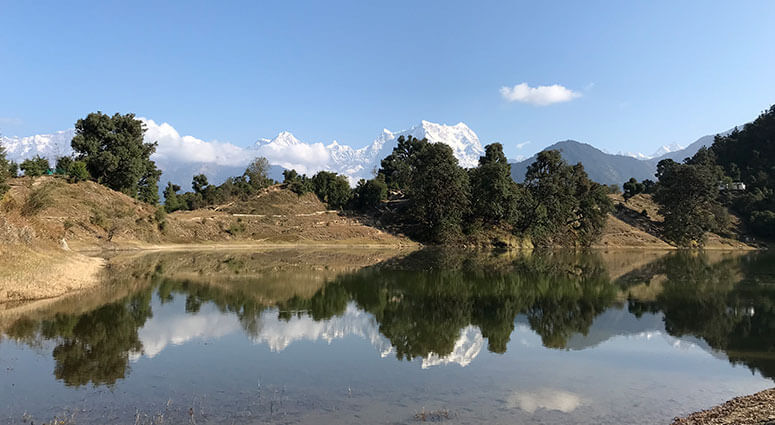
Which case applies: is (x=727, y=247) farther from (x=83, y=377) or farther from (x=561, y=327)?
(x=83, y=377)

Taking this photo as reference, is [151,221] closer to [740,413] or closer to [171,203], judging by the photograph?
[171,203]

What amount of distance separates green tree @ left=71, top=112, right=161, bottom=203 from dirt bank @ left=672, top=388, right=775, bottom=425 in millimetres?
78228

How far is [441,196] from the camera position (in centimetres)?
8544

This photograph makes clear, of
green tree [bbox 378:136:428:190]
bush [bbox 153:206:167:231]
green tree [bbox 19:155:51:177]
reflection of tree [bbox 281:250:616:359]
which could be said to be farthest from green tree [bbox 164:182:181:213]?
reflection of tree [bbox 281:250:616:359]

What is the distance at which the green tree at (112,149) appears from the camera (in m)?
71.7

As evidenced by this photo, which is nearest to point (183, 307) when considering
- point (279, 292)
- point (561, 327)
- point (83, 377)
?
point (279, 292)

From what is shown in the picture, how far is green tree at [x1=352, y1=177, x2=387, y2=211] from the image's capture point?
101125mm

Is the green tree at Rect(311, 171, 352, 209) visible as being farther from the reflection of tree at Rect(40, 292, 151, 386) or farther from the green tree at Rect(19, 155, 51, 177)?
the reflection of tree at Rect(40, 292, 151, 386)

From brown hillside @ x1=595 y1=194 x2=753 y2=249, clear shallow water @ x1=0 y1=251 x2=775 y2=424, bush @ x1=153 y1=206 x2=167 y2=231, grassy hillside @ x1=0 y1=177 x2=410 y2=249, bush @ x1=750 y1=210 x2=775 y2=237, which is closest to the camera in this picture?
clear shallow water @ x1=0 y1=251 x2=775 y2=424

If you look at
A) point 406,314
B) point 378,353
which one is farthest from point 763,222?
point 378,353

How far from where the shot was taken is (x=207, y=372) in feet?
47.5

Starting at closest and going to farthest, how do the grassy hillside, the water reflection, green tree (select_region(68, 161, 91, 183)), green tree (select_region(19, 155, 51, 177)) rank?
the water reflection
the grassy hillside
green tree (select_region(19, 155, 51, 177))
green tree (select_region(68, 161, 91, 183))

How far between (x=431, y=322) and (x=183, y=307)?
43.8 ft

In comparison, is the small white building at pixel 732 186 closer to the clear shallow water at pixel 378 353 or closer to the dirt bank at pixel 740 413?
the clear shallow water at pixel 378 353
